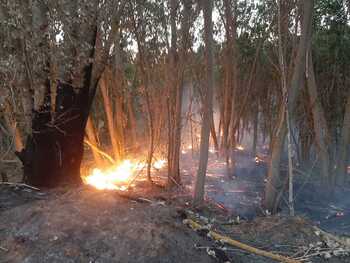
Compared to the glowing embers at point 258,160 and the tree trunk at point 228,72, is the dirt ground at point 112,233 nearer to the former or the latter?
the tree trunk at point 228,72

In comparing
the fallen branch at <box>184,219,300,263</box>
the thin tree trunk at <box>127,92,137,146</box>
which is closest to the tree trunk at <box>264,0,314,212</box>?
the fallen branch at <box>184,219,300,263</box>

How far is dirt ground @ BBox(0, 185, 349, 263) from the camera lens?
334cm

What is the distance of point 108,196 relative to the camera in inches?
177

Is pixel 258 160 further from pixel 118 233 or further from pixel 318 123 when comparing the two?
pixel 118 233

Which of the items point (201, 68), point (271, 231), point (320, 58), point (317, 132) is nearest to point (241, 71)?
point (201, 68)

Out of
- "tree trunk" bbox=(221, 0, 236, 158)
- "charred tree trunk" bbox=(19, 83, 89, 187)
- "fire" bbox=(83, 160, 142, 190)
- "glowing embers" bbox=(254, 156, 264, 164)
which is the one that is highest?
"tree trunk" bbox=(221, 0, 236, 158)

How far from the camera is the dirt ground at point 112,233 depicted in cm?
334

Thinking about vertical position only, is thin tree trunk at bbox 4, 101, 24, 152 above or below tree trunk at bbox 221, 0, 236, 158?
below

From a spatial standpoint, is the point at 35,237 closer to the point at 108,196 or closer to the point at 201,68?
the point at 108,196

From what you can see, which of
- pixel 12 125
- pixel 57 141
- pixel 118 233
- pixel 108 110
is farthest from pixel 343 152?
pixel 12 125

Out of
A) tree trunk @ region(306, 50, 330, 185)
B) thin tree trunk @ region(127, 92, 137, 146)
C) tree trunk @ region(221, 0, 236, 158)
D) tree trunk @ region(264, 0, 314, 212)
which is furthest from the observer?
thin tree trunk @ region(127, 92, 137, 146)

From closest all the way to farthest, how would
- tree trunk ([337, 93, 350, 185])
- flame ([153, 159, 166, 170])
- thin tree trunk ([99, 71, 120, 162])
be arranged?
tree trunk ([337, 93, 350, 185]), thin tree trunk ([99, 71, 120, 162]), flame ([153, 159, 166, 170])

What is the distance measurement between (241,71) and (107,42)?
21.5 feet

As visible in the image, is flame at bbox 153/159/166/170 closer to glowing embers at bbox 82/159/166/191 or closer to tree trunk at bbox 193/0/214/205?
glowing embers at bbox 82/159/166/191
